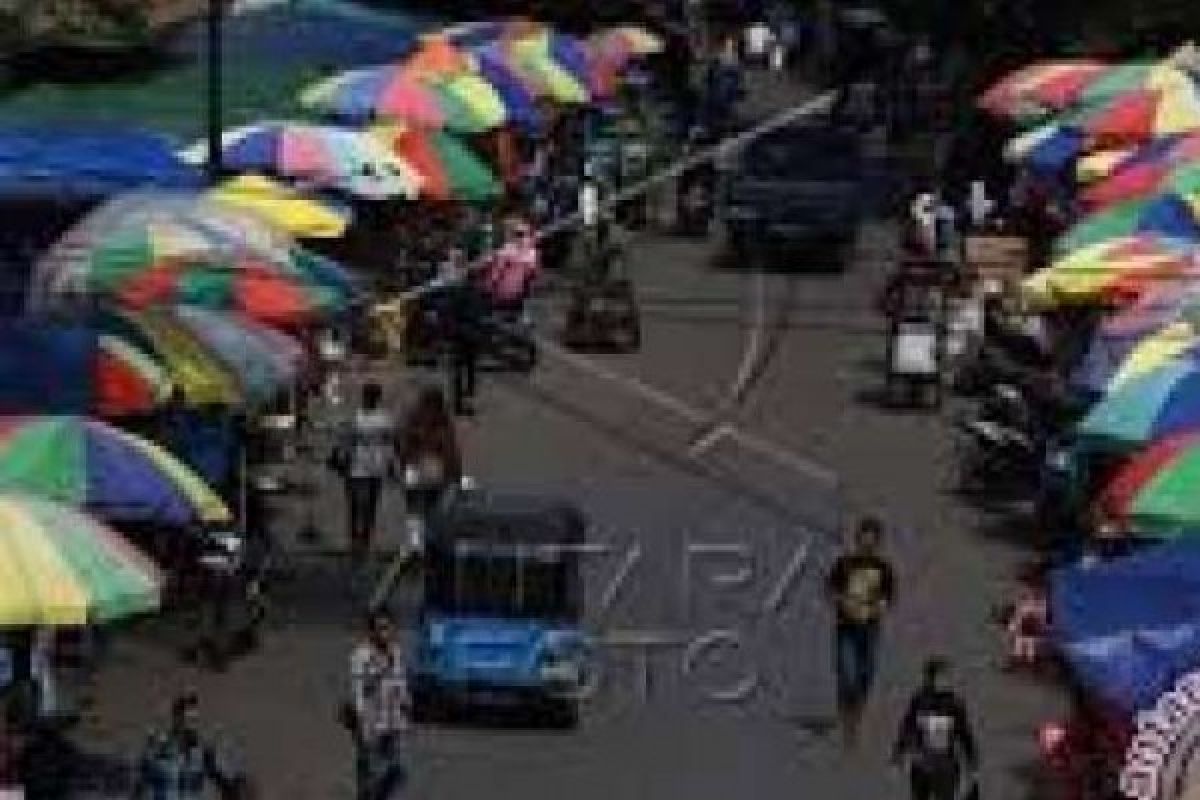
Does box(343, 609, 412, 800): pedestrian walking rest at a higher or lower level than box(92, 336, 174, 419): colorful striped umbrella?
lower

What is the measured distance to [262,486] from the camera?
29.0 meters

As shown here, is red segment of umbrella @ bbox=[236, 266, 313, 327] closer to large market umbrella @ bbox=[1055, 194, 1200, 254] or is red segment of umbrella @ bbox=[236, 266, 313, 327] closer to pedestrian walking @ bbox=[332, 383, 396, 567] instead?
pedestrian walking @ bbox=[332, 383, 396, 567]

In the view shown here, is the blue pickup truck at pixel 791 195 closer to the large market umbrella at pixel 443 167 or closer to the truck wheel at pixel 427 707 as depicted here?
the large market umbrella at pixel 443 167

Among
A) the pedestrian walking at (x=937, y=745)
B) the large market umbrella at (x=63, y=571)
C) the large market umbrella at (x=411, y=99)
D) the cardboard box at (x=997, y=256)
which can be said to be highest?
the large market umbrella at (x=411, y=99)

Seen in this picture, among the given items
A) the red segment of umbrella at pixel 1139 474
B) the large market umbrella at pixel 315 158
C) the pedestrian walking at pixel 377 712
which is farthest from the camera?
the large market umbrella at pixel 315 158

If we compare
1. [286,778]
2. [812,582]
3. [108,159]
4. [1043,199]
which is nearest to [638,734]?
[286,778]

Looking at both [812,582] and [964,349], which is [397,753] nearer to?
[812,582]

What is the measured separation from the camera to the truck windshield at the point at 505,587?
948 inches

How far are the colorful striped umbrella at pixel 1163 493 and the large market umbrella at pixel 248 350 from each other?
253 inches

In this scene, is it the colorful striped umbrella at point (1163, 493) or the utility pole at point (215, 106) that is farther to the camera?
the utility pole at point (215, 106)

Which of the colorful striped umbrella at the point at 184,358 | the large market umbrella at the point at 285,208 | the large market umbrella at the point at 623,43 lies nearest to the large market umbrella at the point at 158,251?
the large market umbrella at the point at 285,208

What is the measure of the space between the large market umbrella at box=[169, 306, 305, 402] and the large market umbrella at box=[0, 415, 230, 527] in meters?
4.12

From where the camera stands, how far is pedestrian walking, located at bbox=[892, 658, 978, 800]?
21234mm

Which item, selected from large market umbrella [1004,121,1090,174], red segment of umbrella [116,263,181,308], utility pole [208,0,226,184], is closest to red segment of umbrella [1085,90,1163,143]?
large market umbrella [1004,121,1090,174]
